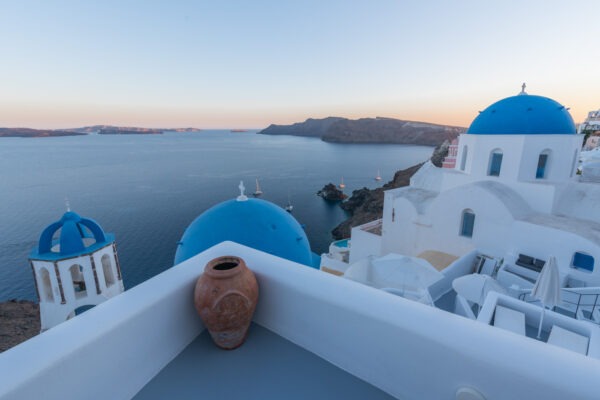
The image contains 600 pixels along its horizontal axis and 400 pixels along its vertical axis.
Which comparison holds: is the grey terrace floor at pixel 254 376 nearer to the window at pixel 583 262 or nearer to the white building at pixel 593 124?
the window at pixel 583 262

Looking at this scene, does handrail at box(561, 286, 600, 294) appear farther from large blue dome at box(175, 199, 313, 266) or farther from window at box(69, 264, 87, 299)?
window at box(69, 264, 87, 299)

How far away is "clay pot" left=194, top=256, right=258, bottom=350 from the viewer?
2.34 m

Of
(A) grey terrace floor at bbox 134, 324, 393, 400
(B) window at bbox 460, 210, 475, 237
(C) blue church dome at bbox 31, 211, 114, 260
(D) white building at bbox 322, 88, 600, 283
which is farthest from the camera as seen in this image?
(B) window at bbox 460, 210, 475, 237

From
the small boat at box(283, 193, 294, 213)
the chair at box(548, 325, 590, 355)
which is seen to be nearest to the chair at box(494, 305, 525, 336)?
the chair at box(548, 325, 590, 355)

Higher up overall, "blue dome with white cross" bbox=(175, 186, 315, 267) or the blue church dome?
"blue dome with white cross" bbox=(175, 186, 315, 267)

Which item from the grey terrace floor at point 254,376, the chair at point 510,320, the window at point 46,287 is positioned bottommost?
the window at point 46,287

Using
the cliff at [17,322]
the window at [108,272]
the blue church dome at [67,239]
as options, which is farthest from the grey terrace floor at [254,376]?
the cliff at [17,322]

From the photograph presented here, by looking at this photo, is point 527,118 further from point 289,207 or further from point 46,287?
point 289,207

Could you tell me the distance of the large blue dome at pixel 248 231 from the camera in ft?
18.8

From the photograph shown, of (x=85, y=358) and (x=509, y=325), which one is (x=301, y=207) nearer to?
(x=509, y=325)

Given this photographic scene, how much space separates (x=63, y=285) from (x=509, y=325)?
11.4 metres

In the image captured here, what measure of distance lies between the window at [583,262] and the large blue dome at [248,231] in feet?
26.2

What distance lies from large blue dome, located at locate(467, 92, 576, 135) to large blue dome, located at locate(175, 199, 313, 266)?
9773 mm

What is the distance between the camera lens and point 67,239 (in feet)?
27.1
